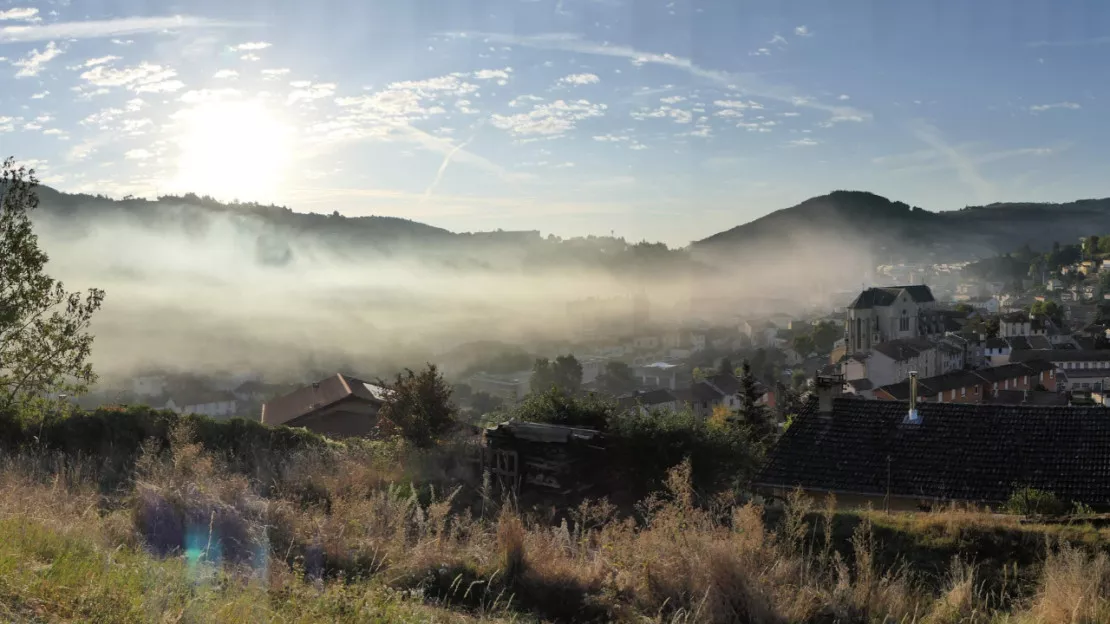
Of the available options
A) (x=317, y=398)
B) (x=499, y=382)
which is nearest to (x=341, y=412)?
(x=317, y=398)

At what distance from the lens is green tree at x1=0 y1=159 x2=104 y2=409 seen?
9500 millimetres

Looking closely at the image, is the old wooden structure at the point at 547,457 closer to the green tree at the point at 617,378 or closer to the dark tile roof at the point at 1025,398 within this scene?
the dark tile roof at the point at 1025,398

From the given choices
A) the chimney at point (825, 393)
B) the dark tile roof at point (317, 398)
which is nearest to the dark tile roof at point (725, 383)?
the dark tile roof at point (317, 398)

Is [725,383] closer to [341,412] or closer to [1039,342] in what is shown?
[1039,342]

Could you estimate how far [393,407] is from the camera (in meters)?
15.5

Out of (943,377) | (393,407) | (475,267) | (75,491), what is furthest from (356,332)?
(75,491)

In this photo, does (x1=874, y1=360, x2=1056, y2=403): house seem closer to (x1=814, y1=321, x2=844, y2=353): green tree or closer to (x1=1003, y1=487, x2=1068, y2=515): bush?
(x1=1003, y1=487, x2=1068, y2=515): bush

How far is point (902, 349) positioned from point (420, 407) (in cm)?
5587

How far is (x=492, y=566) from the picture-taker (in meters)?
6.05

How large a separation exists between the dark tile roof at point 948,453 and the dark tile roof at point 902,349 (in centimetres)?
4839

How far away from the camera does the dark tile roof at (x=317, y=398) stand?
2484cm

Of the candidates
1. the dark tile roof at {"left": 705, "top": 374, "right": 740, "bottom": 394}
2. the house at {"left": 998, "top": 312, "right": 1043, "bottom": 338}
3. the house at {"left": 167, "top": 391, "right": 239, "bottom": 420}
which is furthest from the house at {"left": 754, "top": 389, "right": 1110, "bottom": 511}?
the house at {"left": 998, "top": 312, "right": 1043, "bottom": 338}

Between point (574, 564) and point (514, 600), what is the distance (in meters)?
0.64

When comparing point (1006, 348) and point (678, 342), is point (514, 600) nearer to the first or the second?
point (1006, 348)
